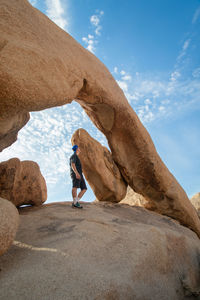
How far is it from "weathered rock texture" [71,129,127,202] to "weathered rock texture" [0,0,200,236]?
0.49 metres

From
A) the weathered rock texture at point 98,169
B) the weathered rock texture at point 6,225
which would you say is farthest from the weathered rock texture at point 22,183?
the weathered rock texture at point 6,225

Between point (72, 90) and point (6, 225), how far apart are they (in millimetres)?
2966

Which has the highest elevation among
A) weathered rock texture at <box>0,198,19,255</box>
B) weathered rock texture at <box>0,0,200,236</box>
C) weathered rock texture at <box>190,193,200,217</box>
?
weathered rock texture at <box>0,0,200,236</box>

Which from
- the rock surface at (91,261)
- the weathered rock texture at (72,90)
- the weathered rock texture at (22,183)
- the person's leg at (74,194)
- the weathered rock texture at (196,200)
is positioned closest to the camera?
the rock surface at (91,261)

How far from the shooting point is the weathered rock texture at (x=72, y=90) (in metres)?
3.18

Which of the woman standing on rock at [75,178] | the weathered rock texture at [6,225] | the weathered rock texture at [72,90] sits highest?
the weathered rock texture at [72,90]

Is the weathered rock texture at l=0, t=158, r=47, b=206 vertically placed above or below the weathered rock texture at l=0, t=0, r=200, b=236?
below

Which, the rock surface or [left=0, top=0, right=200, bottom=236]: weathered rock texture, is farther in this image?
[left=0, top=0, right=200, bottom=236]: weathered rock texture

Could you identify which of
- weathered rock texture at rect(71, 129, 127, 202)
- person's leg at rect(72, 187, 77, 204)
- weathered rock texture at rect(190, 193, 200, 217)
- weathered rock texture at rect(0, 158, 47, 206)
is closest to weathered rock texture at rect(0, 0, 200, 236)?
weathered rock texture at rect(71, 129, 127, 202)

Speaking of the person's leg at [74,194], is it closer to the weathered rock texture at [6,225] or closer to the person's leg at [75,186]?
the person's leg at [75,186]

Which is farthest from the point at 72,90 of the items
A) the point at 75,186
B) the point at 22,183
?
the point at 22,183

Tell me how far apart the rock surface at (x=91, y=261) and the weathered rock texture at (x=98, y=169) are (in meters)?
2.27

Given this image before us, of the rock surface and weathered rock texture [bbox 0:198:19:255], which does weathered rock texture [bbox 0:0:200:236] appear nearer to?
weathered rock texture [bbox 0:198:19:255]

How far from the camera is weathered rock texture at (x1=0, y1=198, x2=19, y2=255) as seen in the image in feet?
7.54
